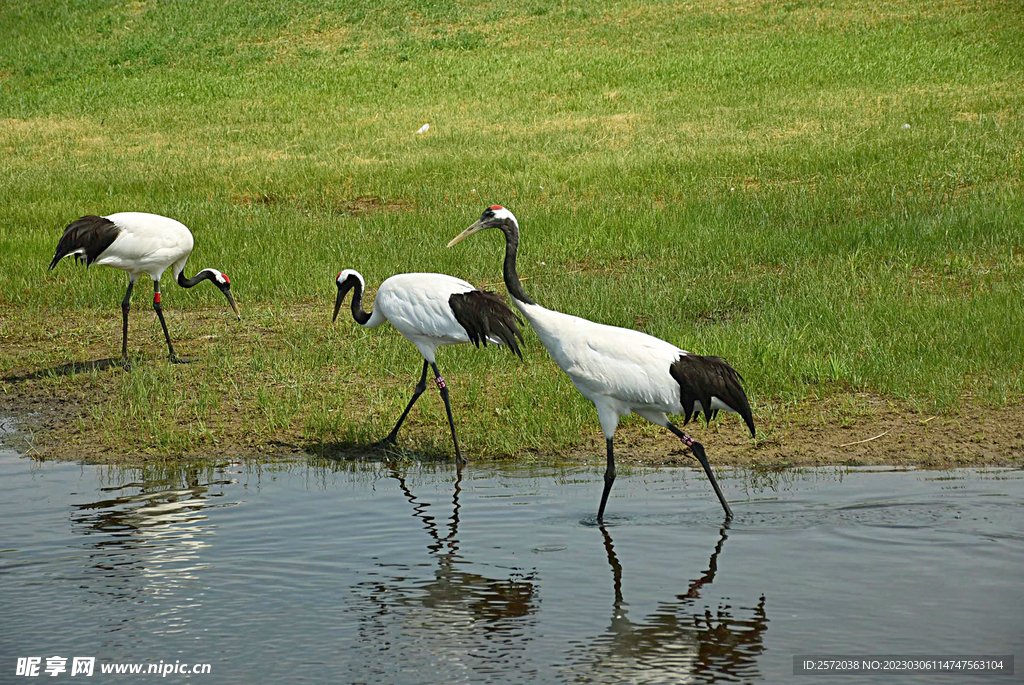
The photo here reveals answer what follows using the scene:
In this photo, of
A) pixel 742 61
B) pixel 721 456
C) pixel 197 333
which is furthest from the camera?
pixel 742 61

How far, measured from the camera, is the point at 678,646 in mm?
4914

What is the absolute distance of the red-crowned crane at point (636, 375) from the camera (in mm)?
6449

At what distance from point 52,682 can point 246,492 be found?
2.47 metres

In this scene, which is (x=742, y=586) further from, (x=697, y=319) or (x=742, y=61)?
(x=742, y=61)

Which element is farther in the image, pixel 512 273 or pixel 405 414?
pixel 405 414

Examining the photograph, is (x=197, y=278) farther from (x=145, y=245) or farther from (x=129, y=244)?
(x=129, y=244)

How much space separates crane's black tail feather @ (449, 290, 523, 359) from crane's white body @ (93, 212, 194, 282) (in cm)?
406

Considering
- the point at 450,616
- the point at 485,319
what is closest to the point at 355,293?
the point at 485,319

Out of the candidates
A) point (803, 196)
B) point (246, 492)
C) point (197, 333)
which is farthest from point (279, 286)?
point (803, 196)

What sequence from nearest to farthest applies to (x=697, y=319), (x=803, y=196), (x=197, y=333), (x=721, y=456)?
1. (x=721, y=456)
2. (x=697, y=319)
3. (x=197, y=333)
4. (x=803, y=196)

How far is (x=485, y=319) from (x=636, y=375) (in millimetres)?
1671

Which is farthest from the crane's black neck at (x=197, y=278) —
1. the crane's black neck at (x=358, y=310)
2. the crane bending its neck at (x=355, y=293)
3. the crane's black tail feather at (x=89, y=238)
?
the crane's black neck at (x=358, y=310)

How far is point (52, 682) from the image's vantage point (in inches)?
186

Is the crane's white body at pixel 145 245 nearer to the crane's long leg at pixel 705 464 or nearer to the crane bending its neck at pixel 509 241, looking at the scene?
the crane bending its neck at pixel 509 241
